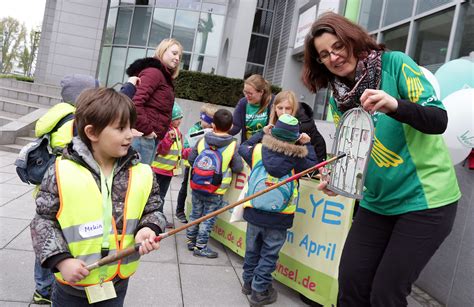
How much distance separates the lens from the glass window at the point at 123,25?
19734mm

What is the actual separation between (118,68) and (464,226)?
1886cm

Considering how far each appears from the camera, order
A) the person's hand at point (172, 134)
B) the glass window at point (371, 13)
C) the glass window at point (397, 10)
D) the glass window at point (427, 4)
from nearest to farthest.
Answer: the person's hand at point (172, 134) < the glass window at point (427, 4) < the glass window at point (397, 10) < the glass window at point (371, 13)

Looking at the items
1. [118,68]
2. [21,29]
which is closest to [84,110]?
[118,68]

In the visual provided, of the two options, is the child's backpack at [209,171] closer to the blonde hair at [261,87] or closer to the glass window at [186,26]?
the blonde hair at [261,87]

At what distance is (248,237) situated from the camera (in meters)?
3.53

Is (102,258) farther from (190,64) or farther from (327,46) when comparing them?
(190,64)

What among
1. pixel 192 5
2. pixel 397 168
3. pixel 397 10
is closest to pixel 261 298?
pixel 397 168

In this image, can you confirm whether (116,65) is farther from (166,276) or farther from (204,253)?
(166,276)

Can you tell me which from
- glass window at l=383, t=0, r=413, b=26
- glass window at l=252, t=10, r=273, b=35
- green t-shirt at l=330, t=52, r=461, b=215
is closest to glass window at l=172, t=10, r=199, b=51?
glass window at l=252, t=10, r=273, b=35

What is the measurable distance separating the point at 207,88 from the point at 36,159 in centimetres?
636

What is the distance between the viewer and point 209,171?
14.2 ft

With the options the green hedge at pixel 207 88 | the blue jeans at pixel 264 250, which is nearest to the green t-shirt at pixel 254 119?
the blue jeans at pixel 264 250

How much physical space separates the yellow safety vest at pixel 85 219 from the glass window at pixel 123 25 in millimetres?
19187

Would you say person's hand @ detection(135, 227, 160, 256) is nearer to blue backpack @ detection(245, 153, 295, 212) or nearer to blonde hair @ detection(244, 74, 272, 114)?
blue backpack @ detection(245, 153, 295, 212)
